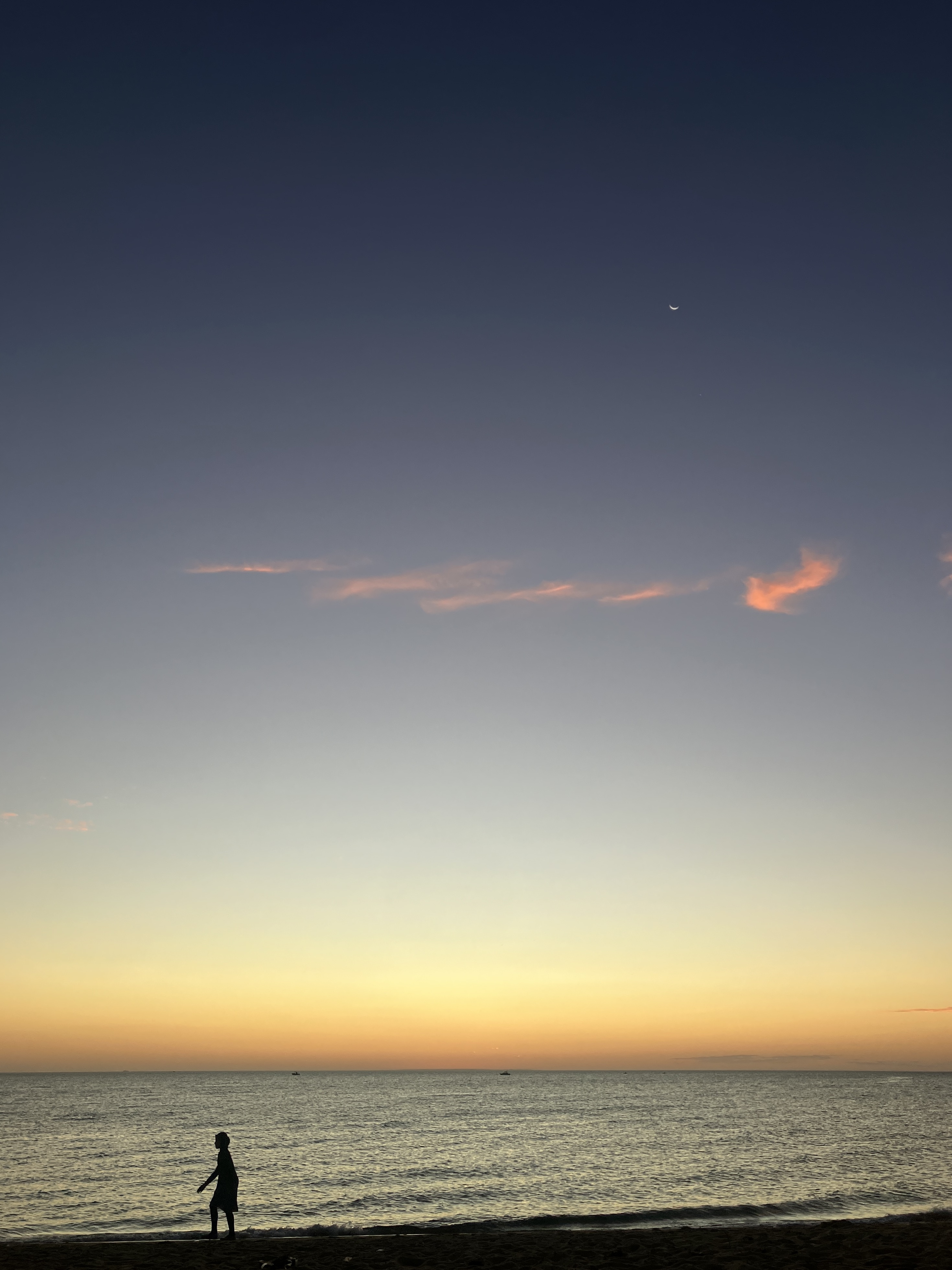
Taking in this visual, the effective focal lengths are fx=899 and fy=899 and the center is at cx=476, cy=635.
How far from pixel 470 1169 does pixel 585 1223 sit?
56.8 ft

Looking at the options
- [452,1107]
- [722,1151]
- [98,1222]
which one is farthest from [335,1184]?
[452,1107]

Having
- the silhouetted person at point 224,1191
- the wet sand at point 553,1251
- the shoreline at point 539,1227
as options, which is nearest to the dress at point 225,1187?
the silhouetted person at point 224,1191

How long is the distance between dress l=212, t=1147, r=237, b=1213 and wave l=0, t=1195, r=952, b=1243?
2925mm

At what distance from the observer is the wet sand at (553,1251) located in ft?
68.2

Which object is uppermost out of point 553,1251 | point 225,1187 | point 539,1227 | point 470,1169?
point 225,1187

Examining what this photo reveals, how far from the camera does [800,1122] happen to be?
78.9 m

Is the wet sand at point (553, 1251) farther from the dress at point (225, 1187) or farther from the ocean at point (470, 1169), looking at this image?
the ocean at point (470, 1169)

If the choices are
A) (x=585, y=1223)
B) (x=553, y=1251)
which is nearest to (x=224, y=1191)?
(x=553, y=1251)

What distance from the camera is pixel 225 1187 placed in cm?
2377

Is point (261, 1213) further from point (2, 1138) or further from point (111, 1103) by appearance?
point (111, 1103)

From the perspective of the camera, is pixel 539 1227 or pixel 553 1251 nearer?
pixel 553 1251

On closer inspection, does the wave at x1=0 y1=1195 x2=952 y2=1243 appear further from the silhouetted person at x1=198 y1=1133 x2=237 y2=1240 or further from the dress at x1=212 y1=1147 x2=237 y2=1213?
the dress at x1=212 y1=1147 x2=237 y2=1213

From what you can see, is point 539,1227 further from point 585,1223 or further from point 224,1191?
point 224,1191

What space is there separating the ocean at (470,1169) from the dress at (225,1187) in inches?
188
